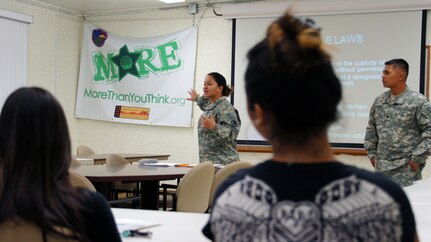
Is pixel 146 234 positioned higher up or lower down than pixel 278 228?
lower down

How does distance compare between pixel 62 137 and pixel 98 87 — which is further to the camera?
pixel 98 87

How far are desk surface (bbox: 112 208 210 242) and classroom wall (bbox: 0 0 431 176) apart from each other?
4166mm

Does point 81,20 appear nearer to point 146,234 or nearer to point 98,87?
point 98,87

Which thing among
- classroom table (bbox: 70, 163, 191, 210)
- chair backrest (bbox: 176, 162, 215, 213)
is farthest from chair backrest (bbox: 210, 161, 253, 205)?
classroom table (bbox: 70, 163, 191, 210)

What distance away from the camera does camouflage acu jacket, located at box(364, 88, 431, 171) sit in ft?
12.4

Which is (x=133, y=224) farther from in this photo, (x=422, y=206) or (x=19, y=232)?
(x=422, y=206)

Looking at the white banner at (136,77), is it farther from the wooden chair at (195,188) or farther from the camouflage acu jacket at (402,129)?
the wooden chair at (195,188)

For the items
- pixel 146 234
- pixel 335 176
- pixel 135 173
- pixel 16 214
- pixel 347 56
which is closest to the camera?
pixel 335 176

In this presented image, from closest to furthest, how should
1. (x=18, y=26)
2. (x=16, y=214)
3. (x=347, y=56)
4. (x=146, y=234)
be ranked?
(x=16, y=214)
(x=146, y=234)
(x=347, y=56)
(x=18, y=26)

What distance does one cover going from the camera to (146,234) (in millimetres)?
1789

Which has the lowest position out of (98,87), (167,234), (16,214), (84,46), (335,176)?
(167,234)

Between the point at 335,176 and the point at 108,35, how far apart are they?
6.93 m

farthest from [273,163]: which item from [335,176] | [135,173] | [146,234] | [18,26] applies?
→ [18,26]

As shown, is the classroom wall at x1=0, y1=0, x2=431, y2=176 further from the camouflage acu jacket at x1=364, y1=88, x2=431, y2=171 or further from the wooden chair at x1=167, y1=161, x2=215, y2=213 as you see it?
the wooden chair at x1=167, y1=161, x2=215, y2=213
